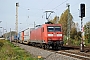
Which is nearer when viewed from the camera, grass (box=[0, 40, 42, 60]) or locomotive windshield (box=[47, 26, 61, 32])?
grass (box=[0, 40, 42, 60])

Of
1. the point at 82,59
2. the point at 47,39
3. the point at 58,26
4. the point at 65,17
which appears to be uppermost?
the point at 65,17

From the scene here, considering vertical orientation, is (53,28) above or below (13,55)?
above

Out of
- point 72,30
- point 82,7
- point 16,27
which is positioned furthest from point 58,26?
point 16,27

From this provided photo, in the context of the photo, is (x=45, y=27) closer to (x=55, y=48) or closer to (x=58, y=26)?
(x=58, y=26)

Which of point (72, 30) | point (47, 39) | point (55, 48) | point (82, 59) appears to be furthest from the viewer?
point (72, 30)

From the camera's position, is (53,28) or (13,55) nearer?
(13,55)

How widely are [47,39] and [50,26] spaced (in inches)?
69.8

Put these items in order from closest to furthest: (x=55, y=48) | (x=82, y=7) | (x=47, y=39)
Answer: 1. (x=82, y=7)
2. (x=47, y=39)
3. (x=55, y=48)

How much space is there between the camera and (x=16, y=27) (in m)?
84.1

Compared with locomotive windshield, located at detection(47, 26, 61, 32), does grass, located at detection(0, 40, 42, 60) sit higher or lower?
lower

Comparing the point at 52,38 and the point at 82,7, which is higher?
the point at 82,7

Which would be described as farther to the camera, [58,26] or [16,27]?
[16,27]

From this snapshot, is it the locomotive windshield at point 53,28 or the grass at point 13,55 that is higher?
the locomotive windshield at point 53,28

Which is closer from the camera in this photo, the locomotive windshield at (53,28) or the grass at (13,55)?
the grass at (13,55)
